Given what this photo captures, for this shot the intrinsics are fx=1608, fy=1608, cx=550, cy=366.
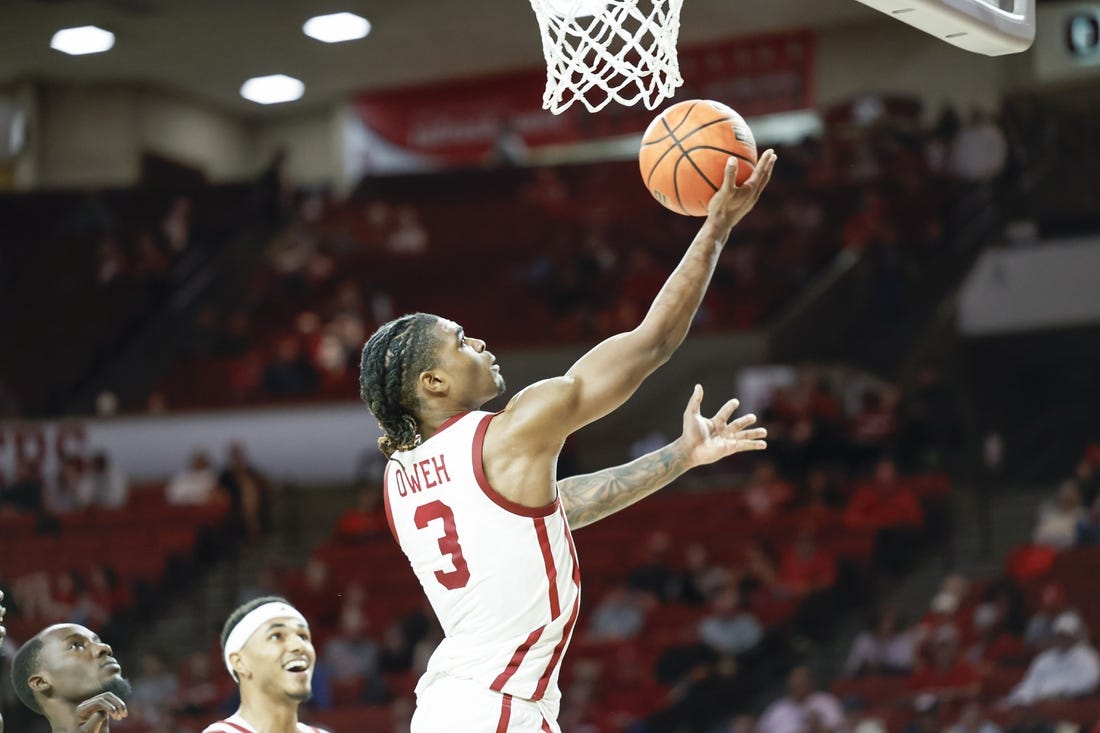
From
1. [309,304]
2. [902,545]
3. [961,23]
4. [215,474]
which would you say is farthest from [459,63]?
[961,23]

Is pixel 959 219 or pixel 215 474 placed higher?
pixel 959 219

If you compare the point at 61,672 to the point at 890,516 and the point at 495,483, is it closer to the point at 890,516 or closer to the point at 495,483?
the point at 495,483

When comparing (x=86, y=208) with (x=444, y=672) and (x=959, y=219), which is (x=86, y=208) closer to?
(x=959, y=219)

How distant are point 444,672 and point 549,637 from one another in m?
0.27

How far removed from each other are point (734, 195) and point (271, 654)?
2094 millimetres

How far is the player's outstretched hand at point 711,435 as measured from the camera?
4082 millimetres

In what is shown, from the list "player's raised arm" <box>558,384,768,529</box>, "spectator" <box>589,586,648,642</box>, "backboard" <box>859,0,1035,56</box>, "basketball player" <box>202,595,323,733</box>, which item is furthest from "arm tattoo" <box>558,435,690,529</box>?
"spectator" <box>589,586,648,642</box>

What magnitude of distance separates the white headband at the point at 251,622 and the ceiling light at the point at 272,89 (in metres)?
17.9

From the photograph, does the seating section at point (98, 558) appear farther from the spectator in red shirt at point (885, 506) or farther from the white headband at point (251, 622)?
the white headband at point (251, 622)

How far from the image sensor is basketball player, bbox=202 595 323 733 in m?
4.87

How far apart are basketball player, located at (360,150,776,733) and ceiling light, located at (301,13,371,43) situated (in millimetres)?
16146

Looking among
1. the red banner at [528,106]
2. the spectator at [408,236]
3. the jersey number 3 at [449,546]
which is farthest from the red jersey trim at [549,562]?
the red banner at [528,106]

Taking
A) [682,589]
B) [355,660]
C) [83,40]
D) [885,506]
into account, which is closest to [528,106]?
[83,40]

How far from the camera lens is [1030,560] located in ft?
38.4
